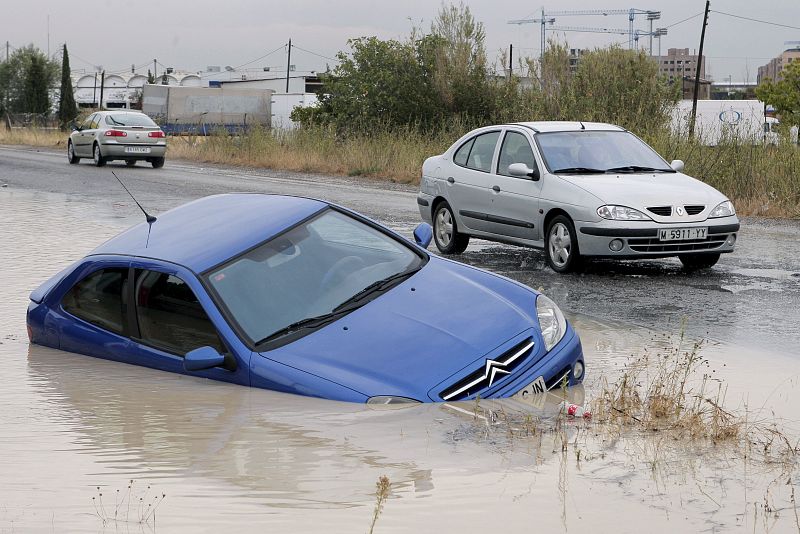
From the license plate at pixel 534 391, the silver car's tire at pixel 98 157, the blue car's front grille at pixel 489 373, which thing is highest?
the blue car's front grille at pixel 489 373

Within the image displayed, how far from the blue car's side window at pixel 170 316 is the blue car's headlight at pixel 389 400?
924mm

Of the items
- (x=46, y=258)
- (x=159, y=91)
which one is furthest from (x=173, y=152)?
(x=159, y=91)

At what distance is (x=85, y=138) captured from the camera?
115 ft

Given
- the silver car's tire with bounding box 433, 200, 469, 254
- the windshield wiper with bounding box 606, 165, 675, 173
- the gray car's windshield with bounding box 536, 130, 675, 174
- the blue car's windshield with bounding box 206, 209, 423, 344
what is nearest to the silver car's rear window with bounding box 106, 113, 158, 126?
the silver car's tire with bounding box 433, 200, 469, 254

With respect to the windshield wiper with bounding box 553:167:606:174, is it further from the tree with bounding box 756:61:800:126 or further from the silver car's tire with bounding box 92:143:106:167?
the tree with bounding box 756:61:800:126

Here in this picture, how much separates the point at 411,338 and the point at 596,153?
24.3ft

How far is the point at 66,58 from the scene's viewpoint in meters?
68.8

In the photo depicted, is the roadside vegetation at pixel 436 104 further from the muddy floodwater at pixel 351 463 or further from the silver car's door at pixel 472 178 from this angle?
the muddy floodwater at pixel 351 463

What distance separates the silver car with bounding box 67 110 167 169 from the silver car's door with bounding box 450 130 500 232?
20.1 meters

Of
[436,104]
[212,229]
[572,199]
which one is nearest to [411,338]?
[212,229]

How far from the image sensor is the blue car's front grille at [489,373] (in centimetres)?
592

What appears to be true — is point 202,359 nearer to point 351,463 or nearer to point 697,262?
point 351,463

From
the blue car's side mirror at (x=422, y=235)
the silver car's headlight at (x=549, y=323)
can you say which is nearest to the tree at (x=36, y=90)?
the blue car's side mirror at (x=422, y=235)

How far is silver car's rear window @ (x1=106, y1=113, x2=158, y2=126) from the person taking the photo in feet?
112
